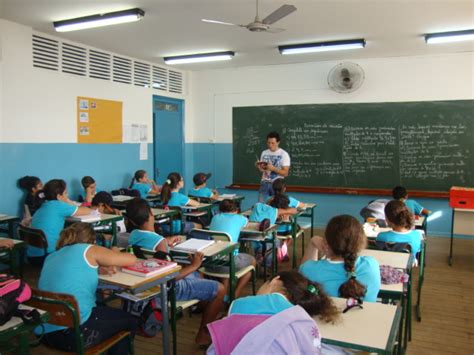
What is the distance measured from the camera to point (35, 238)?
3.86 metres

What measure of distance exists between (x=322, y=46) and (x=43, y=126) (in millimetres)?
3989

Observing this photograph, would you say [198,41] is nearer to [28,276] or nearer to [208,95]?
[208,95]

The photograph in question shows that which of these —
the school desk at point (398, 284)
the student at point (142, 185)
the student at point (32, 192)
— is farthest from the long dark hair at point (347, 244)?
the student at point (142, 185)

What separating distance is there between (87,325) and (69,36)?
464 centimetres

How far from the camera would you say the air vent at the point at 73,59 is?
599cm

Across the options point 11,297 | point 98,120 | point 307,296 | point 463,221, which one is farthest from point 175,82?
point 307,296

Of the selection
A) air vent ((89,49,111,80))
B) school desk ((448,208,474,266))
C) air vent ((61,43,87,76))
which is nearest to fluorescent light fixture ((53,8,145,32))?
air vent ((61,43,87,76))

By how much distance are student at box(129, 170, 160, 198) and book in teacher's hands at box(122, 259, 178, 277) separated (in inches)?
158

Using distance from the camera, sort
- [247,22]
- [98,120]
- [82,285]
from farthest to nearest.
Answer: [98,120] < [247,22] < [82,285]

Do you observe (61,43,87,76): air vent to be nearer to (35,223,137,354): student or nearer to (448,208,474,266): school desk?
(35,223,137,354): student

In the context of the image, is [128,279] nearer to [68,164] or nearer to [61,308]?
[61,308]

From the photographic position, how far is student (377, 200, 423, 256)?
11.2ft

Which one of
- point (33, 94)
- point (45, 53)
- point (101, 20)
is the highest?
point (101, 20)

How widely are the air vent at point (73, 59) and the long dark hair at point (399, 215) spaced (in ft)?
15.5
